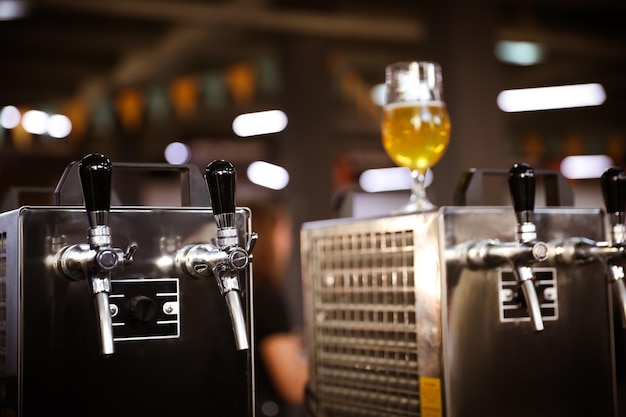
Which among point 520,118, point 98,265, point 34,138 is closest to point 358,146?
point 520,118

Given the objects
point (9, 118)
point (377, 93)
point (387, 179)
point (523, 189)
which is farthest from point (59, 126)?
point (523, 189)

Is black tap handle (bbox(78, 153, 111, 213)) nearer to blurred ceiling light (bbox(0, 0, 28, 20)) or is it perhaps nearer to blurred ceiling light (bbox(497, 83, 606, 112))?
blurred ceiling light (bbox(0, 0, 28, 20))

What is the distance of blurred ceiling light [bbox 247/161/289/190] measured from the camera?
1046cm

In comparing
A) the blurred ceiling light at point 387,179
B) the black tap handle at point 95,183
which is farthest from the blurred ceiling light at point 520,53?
the black tap handle at point 95,183

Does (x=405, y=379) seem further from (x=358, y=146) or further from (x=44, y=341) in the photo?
(x=358, y=146)

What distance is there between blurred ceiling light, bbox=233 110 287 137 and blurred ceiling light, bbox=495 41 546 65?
2.67 metres

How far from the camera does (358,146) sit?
1024 cm

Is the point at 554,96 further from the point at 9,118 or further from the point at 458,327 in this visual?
the point at 458,327

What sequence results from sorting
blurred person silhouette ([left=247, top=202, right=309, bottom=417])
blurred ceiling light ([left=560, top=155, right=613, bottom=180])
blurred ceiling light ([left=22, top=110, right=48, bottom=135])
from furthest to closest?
blurred ceiling light ([left=560, top=155, right=613, bottom=180])
blurred ceiling light ([left=22, top=110, right=48, bottom=135])
blurred person silhouette ([left=247, top=202, right=309, bottom=417])

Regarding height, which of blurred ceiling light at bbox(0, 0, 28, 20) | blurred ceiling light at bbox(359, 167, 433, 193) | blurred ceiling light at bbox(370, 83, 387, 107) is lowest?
blurred ceiling light at bbox(359, 167, 433, 193)

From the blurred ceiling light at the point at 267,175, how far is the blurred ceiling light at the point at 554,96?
300cm

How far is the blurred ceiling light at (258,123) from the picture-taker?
935 centimetres

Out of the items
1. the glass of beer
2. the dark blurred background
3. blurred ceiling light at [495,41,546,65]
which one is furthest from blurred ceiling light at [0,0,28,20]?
the glass of beer

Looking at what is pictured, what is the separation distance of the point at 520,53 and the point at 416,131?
625 centimetres
